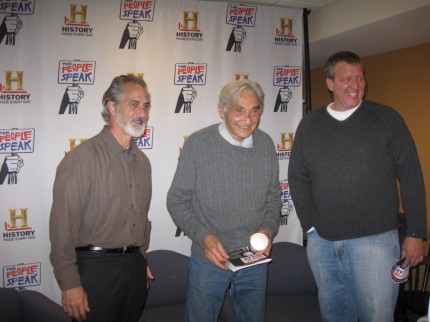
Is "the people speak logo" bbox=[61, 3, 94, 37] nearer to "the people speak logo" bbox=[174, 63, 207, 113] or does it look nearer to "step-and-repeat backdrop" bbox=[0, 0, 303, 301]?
"step-and-repeat backdrop" bbox=[0, 0, 303, 301]

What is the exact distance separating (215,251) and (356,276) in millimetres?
925

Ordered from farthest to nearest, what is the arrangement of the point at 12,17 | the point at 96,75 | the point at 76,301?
the point at 96,75
the point at 12,17
the point at 76,301

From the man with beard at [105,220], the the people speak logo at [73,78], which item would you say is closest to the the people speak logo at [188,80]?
the the people speak logo at [73,78]

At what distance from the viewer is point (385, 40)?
3.69 m

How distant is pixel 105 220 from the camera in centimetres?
174

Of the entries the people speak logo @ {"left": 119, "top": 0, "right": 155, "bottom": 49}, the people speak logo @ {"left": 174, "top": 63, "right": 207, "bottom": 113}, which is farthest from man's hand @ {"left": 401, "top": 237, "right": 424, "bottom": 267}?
the people speak logo @ {"left": 119, "top": 0, "right": 155, "bottom": 49}

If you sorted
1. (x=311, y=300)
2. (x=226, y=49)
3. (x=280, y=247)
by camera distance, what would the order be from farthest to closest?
1. (x=226, y=49)
2. (x=280, y=247)
3. (x=311, y=300)

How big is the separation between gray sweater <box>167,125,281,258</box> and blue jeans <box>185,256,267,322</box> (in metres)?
0.11

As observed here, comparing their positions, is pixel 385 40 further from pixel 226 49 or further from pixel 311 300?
pixel 311 300

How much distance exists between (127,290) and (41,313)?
33.7 inches

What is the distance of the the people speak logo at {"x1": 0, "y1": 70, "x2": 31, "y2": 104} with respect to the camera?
2.70m

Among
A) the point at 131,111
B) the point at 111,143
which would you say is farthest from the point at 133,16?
the point at 111,143

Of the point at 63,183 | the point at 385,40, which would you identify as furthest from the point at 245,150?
the point at 385,40

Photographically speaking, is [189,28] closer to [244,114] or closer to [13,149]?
[244,114]
